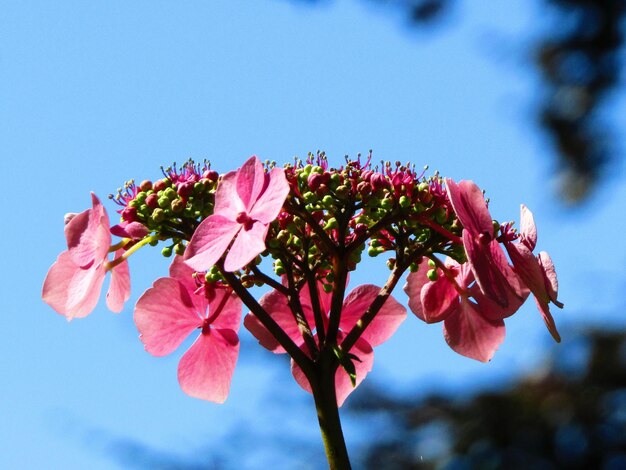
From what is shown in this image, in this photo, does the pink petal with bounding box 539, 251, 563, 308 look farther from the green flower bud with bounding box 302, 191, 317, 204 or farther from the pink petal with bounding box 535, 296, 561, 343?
the green flower bud with bounding box 302, 191, 317, 204

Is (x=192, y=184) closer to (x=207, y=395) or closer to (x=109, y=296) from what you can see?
(x=109, y=296)

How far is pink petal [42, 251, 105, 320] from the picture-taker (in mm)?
Result: 1099

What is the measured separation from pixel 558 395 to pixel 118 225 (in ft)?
12.6

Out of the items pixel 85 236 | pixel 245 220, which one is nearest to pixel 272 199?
pixel 245 220

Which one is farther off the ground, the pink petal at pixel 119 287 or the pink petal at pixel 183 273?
the pink petal at pixel 183 273

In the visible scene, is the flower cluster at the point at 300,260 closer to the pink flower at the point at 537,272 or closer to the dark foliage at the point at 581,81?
the pink flower at the point at 537,272

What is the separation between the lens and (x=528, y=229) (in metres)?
1.18

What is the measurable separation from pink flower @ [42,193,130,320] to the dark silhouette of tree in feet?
11.1

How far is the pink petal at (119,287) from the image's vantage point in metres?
1.16

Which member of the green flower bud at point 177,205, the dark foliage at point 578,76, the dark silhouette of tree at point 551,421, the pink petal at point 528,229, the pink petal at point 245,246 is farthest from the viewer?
the dark foliage at point 578,76

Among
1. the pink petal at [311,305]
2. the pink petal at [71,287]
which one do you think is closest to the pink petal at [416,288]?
the pink petal at [311,305]

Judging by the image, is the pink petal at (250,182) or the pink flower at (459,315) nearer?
the pink petal at (250,182)

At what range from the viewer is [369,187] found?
42.9 inches

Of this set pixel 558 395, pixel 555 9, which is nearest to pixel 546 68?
pixel 555 9
